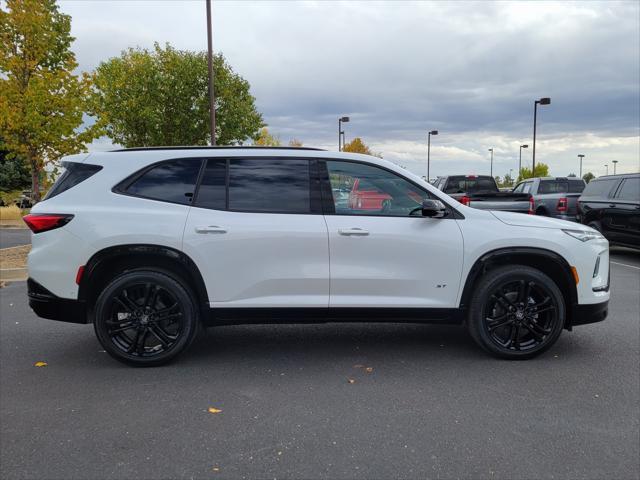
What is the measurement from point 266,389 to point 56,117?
33.7 feet

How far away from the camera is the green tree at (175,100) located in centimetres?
3662

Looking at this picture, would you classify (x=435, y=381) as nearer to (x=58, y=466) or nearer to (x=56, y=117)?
(x=58, y=466)

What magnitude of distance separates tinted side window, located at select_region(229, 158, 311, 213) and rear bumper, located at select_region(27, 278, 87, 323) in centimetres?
155

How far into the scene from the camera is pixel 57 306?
4.38m

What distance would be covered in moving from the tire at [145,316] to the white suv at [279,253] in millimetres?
12

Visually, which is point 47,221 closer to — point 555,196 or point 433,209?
point 433,209

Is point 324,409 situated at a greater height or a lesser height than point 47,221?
lesser

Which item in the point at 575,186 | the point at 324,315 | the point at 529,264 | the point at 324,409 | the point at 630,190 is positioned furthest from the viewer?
the point at 575,186

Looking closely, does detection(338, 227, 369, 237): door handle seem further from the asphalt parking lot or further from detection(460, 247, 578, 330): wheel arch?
the asphalt parking lot

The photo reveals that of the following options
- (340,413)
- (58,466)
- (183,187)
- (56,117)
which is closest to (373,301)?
(340,413)

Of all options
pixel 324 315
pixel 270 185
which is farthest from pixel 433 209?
pixel 270 185

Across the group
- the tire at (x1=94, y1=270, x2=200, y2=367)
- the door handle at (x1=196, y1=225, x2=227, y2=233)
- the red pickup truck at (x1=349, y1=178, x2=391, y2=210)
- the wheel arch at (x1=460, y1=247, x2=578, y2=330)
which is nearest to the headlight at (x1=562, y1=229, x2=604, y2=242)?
the wheel arch at (x1=460, y1=247, x2=578, y2=330)

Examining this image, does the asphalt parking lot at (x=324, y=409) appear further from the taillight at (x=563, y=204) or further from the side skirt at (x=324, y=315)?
the taillight at (x=563, y=204)

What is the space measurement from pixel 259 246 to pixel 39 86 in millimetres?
9569
